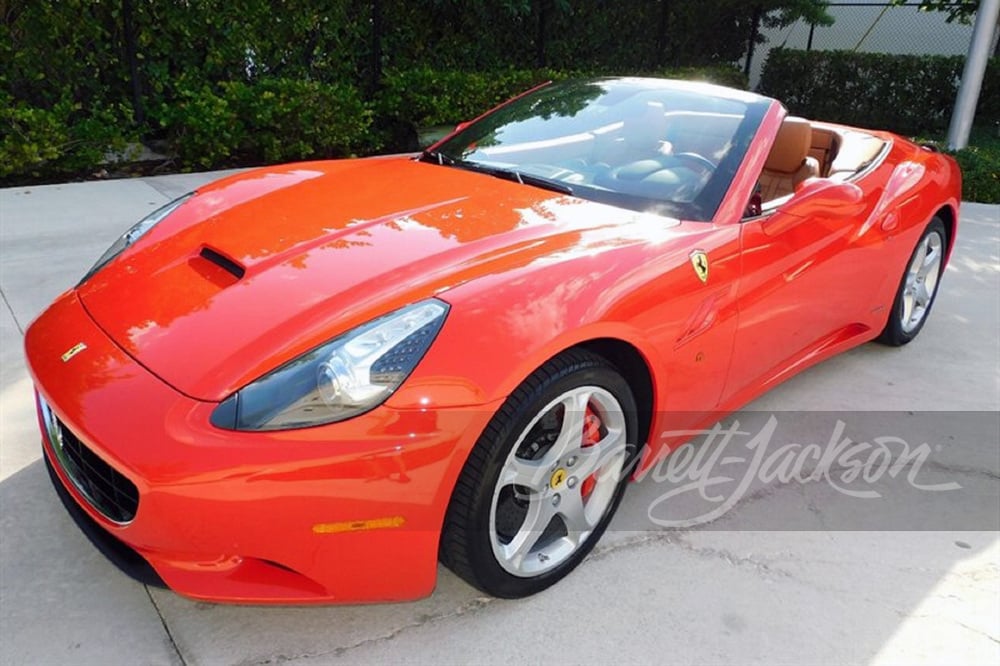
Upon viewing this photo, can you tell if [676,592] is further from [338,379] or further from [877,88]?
[877,88]

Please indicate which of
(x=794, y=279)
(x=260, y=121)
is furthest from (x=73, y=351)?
(x=260, y=121)

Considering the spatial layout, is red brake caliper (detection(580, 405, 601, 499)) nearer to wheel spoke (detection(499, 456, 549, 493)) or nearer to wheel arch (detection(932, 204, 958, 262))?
wheel spoke (detection(499, 456, 549, 493))

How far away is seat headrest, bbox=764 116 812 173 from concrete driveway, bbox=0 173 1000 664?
1.10 meters

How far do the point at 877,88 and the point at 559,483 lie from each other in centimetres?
1080

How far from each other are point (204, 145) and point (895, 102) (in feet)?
30.1

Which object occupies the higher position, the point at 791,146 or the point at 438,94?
the point at 791,146

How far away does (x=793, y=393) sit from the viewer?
3436 millimetres

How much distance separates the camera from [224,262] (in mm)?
2248

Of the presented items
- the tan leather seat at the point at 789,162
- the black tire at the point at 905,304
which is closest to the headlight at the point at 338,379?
the tan leather seat at the point at 789,162

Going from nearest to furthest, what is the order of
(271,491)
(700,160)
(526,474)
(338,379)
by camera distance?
1. (271,491)
2. (338,379)
3. (526,474)
4. (700,160)

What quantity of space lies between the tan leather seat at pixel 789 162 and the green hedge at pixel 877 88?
28.4 ft

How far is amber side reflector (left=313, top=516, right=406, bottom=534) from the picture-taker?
1.72 m

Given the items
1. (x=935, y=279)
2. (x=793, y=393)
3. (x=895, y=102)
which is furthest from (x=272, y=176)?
(x=895, y=102)

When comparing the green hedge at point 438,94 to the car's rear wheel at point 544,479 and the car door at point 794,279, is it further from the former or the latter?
the car's rear wheel at point 544,479
